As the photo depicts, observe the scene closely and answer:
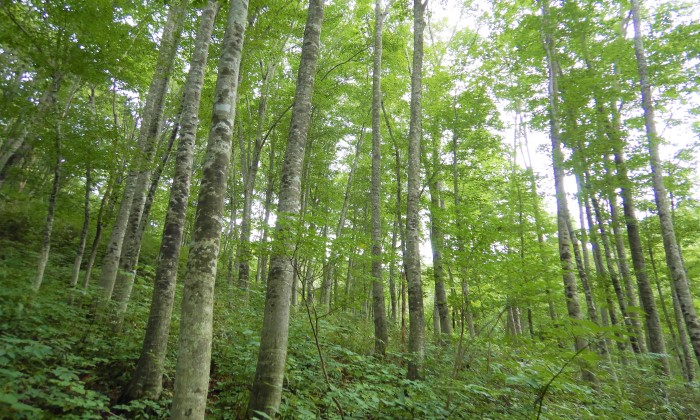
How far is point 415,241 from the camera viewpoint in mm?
7691

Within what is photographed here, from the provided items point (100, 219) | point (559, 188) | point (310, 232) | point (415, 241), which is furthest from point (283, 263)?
point (559, 188)

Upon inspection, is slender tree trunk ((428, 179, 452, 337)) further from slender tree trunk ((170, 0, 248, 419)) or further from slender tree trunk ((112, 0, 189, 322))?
slender tree trunk ((112, 0, 189, 322))

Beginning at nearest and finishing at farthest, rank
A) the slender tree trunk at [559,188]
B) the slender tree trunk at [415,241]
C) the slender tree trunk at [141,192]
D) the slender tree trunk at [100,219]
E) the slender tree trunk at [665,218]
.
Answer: the slender tree trunk at [141,192]
the slender tree trunk at [415,241]
the slender tree trunk at [665,218]
the slender tree trunk at [100,219]
the slender tree trunk at [559,188]

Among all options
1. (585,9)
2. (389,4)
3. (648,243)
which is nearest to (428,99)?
(389,4)

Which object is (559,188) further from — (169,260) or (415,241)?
(169,260)

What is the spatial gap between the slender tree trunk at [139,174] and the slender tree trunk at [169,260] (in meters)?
1.89

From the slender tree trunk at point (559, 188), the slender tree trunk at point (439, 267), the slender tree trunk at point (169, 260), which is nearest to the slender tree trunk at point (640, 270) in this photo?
the slender tree trunk at point (559, 188)

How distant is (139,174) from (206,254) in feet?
18.5

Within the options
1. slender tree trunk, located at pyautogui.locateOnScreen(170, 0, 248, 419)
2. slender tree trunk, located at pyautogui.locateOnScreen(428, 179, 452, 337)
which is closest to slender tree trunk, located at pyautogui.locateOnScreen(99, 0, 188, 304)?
slender tree trunk, located at pyautogui.locateOnScreen(170, 0, 248, 419)

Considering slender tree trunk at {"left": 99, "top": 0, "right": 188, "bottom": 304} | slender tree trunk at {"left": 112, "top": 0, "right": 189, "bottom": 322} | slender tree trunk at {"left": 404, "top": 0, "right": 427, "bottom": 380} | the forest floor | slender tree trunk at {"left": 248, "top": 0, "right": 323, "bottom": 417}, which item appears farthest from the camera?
slender tree trunk at {"left": 99, "top": 0, "right": 188, "bottom": 304}

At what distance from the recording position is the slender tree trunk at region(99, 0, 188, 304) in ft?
23.2

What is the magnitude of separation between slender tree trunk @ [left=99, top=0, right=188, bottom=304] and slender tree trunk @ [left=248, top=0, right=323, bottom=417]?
3948mm

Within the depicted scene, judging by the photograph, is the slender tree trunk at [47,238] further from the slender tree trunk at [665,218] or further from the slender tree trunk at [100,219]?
the slender tree trunk at [665,218]

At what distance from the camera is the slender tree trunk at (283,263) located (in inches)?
158
